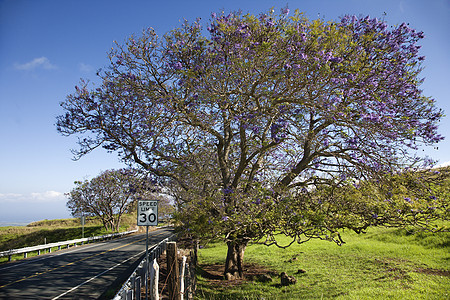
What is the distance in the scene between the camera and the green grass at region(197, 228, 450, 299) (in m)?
9.20

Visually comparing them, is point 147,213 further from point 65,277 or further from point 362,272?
point 362,272

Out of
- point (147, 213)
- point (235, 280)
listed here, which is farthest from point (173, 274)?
point (235, 280)

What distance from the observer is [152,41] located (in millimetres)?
10430

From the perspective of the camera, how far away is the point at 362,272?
38.4ft

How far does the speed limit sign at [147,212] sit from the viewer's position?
33.8 feet

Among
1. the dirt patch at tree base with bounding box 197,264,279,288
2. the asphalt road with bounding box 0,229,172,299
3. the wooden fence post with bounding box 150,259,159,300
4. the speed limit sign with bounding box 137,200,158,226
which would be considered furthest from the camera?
the dirt patch at tree base with bounding box 197,264,279,288

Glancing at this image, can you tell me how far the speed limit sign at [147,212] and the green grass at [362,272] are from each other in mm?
3186

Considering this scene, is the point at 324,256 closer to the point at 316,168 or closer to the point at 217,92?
the point at 316,168

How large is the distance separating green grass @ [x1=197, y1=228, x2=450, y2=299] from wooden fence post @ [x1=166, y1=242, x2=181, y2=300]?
327 cm

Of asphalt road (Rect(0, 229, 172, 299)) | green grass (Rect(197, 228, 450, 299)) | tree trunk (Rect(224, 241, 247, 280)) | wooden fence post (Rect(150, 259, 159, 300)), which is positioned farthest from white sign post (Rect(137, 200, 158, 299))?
wooden fence post (Rect(150, 259, 159, 300))

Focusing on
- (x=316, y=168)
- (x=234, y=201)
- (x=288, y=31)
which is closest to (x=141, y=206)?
(x=234, y=201)

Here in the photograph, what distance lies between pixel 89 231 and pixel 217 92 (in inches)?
1561

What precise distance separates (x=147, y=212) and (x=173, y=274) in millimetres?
5047

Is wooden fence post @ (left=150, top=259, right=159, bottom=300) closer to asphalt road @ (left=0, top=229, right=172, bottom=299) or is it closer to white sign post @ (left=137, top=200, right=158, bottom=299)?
white sign post @ (left=137, top=200, right=158, bottom=299)
